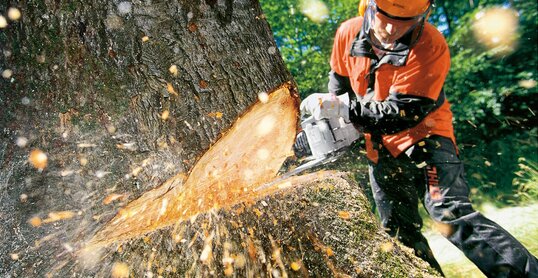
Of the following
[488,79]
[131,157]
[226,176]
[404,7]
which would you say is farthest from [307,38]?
[131,157]

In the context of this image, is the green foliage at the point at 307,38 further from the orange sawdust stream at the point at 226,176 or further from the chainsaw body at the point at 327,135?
the orange sawdust stream at the point at 226,176

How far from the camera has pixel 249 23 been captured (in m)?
1.50

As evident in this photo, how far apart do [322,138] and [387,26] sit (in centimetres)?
84

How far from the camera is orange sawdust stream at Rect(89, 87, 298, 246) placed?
138 centimetres

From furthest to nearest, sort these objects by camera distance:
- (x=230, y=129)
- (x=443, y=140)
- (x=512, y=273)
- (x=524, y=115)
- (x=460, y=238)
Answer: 1. (x=524, y=115)
2. (x=443, y=140)
3. (x=460, y=238)
4. (x=512, y=273)
5. (x=230, y=129)

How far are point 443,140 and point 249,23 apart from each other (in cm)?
145

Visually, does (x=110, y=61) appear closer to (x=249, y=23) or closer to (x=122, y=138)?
(x=122, y=138)

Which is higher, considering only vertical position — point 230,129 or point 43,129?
point 43,129

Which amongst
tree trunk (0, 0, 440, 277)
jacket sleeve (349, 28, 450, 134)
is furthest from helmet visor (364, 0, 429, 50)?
tree trunk (0, 0, 440, 277)

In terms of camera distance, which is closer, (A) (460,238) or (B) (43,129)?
(B) (43,129)

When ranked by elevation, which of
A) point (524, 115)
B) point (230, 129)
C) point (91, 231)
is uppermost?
point (230, 129)

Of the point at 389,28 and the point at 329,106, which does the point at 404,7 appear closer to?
the point at 389,28

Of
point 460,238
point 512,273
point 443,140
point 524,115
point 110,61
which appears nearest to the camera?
point 110,61

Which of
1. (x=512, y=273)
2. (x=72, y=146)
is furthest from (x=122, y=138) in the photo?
(x=512, y=273)
